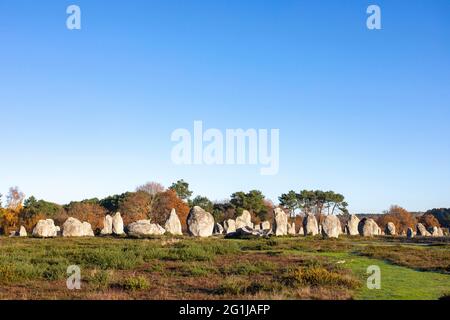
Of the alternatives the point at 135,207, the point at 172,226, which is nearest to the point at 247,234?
the point at 172,226

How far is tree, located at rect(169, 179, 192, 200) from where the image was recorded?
103000mm

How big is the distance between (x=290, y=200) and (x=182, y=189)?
2540 centimetres

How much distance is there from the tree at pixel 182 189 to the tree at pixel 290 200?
Answer: 71.7 ft

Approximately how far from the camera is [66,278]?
51.8ft

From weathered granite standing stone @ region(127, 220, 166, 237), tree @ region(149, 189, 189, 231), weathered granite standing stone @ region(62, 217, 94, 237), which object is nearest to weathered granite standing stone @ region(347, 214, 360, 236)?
weathered granite standing stone @ region(127, 220, 166, 237)

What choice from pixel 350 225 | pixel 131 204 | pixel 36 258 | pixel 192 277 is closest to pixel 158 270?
pixel 192 277

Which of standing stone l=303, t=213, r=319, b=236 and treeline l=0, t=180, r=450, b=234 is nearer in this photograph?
standing stone l=303, t=213, r=319, b=236

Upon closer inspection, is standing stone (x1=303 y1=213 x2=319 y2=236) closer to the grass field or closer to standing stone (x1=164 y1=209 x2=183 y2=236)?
standing stone (x1=164 y1=209 x2=183 y2=236)

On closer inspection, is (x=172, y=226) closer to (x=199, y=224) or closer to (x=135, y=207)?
(x=199, y=224)

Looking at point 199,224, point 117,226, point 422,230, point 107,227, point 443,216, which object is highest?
point 199,224

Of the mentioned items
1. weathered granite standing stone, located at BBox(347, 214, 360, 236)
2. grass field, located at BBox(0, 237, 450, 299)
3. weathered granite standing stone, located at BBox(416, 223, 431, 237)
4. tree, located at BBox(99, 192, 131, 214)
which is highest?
tree, located at BBox(99, 192, 131, 214)

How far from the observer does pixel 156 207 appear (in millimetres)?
80375
